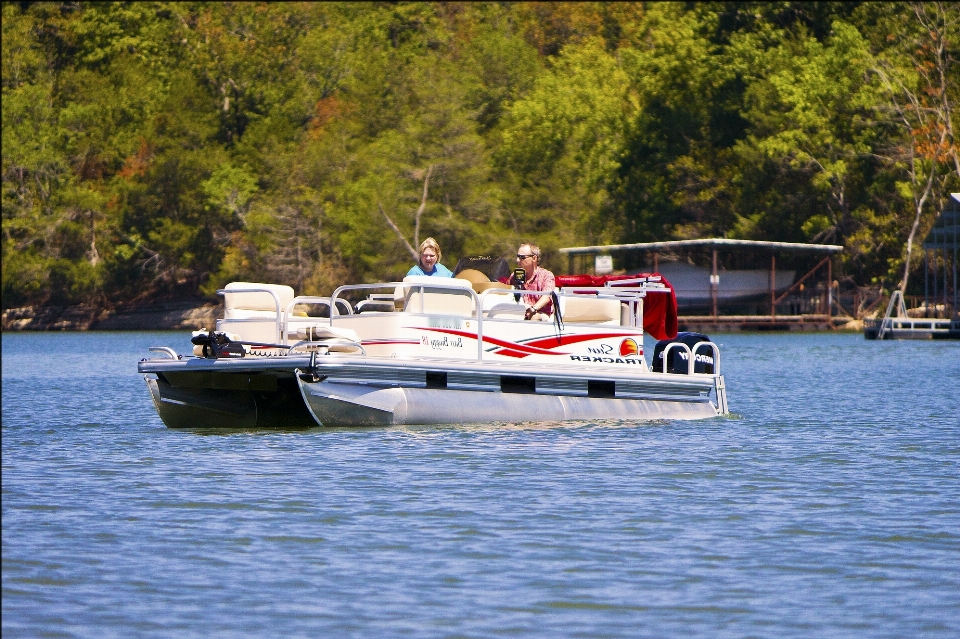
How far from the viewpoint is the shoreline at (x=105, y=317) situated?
260 feet

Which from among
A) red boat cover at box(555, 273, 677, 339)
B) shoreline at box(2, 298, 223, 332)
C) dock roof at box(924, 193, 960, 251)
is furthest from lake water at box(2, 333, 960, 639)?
shoreline at box(2, 298, 223, 332)

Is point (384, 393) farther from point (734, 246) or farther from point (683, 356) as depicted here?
point (734, 246)

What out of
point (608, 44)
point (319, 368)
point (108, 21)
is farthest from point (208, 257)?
point (319, 368)

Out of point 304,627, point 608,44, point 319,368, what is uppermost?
point 608,44

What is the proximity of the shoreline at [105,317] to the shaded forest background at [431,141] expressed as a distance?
2.33ft

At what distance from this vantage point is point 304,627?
789 cm

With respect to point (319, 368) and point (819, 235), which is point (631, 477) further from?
point (819, 235)

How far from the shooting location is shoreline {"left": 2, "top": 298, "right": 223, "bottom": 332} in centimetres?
7931

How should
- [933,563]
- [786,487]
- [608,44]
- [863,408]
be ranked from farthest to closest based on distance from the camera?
[608,44] → [863,408] → [786,487] → [933,563]

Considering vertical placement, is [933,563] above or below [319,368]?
below

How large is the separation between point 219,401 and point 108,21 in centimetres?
7463

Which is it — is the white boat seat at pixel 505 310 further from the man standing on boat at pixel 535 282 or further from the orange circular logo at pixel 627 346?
the orange circular logo at pixel 627 346

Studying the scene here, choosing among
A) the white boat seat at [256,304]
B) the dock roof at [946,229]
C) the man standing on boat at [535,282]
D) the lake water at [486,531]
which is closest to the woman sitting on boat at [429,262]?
the man standing on boat at [535,282]

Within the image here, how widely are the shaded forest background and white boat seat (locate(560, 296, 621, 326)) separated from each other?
45384mm
